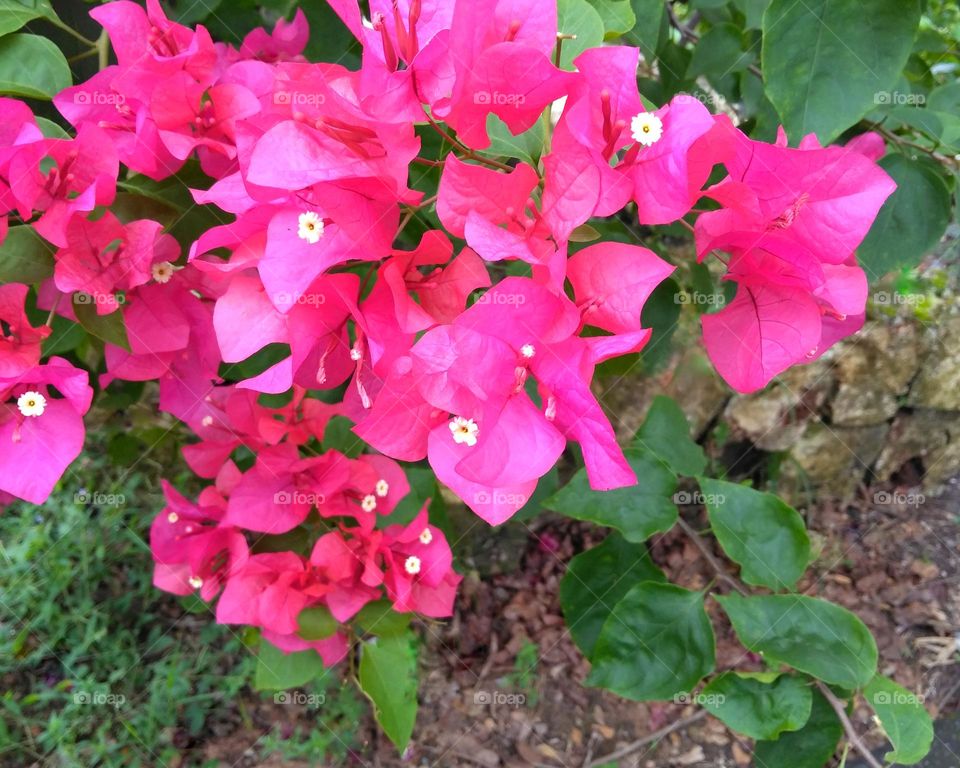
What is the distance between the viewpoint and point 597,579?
4.17 feet

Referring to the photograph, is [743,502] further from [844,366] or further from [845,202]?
[844,366]

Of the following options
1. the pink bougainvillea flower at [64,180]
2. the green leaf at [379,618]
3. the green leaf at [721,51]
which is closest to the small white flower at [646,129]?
the pink bougainvillea flower at [64,180]

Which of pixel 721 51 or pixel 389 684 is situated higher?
pixel 721 51

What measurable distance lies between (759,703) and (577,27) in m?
0.85

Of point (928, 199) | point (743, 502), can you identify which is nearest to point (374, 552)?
point (743, 502)

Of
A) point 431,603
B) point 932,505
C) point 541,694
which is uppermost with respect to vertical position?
point 431,603

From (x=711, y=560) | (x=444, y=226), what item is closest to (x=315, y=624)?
(x=711, y=560)

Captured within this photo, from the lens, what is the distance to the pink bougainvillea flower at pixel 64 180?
27.0 inches

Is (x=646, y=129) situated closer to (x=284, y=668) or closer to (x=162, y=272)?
(x=162, y=272)

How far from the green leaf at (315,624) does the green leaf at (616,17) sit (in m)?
0.83

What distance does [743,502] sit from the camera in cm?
109

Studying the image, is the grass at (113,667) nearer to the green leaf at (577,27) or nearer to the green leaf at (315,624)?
the green leaf at (315,624)

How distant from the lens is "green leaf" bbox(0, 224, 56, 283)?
28.2 inches

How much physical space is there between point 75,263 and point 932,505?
8.12 feet
